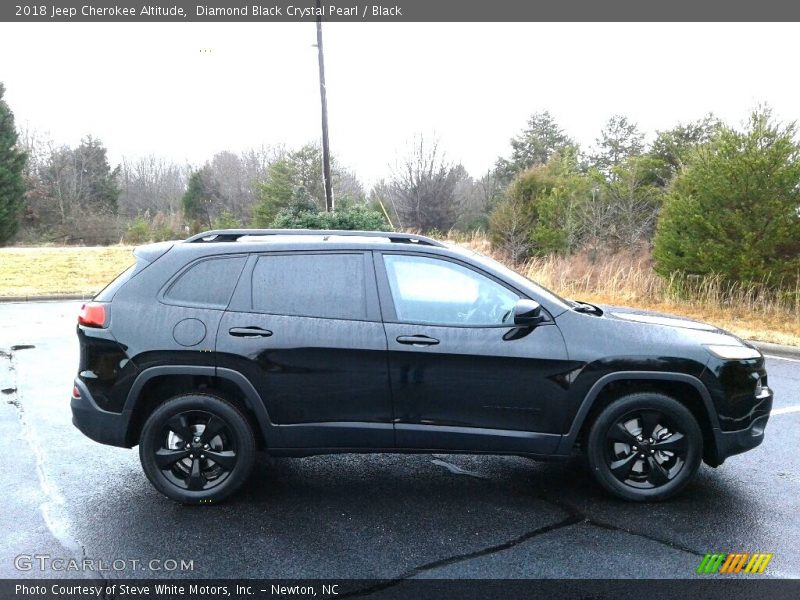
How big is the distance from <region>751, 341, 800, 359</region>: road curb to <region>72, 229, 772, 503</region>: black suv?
236 inches

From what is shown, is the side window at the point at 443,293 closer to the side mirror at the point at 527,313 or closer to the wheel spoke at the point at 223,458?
the side mirror at the point at 527,313

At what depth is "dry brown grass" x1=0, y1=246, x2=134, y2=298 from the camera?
1730 centimetres

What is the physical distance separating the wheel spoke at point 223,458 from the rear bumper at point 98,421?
57 cm

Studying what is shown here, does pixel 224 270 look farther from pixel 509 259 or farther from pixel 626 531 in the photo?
pixel 509 259

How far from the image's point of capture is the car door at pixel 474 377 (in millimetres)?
3854

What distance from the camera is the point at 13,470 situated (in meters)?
4.54

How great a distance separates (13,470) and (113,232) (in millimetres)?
37601

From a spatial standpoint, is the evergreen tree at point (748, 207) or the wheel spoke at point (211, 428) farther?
the evergreen tree at point (748, 207)

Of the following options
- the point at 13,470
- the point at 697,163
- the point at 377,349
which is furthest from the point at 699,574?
the point at 697,163

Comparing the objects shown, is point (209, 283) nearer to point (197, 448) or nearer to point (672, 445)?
point (197, 448)

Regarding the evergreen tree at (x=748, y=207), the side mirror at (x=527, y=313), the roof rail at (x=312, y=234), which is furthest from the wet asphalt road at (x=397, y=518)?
the evergreen tree at (x=748, y=207)

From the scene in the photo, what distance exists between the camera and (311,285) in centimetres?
404

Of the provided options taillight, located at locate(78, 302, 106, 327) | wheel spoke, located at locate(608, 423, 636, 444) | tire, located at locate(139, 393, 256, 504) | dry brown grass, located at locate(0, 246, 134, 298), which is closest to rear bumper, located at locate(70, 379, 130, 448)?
tire, located at locate(139, 393, 256, 504)

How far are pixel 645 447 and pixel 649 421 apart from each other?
6.7 inches
